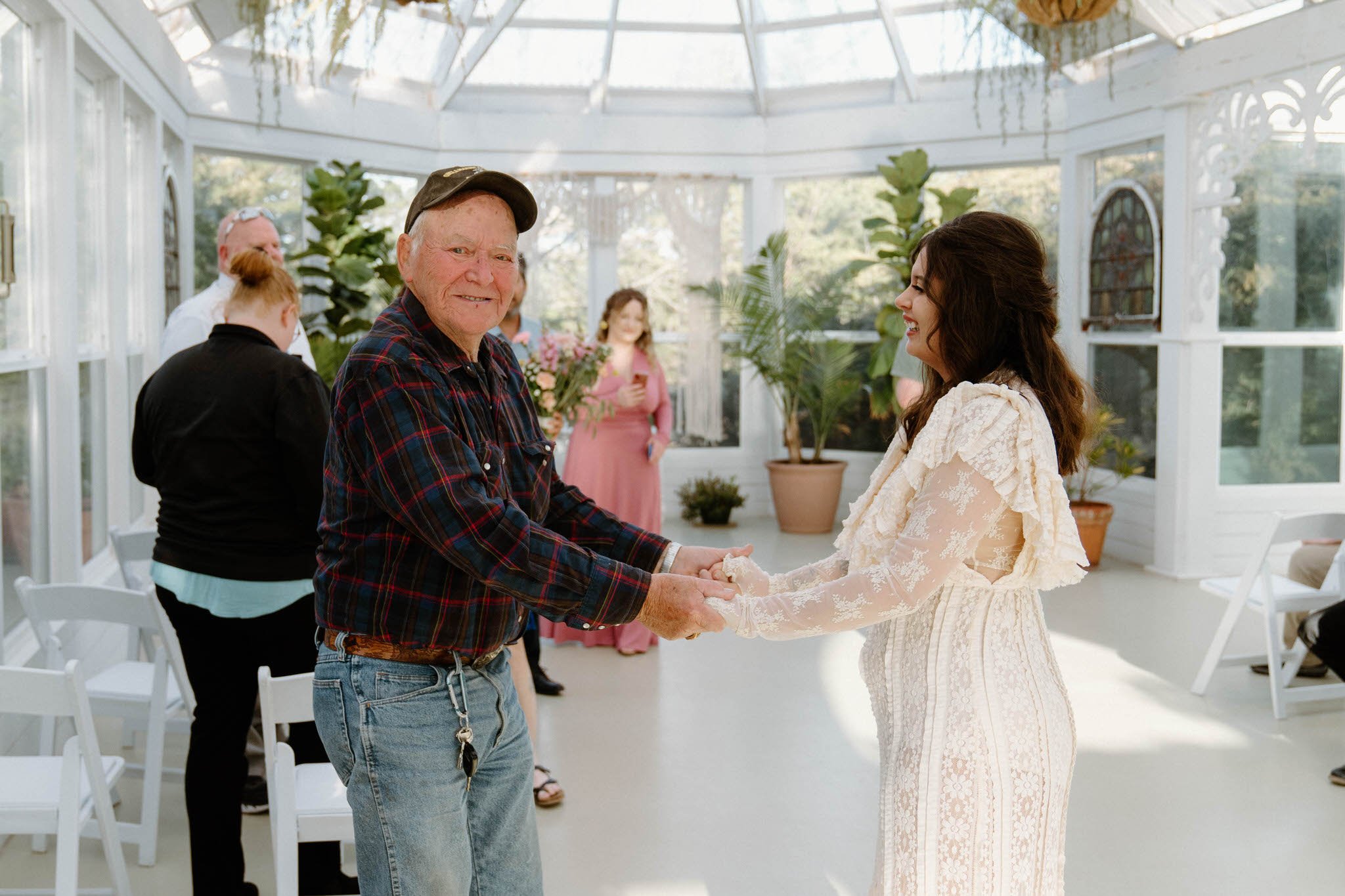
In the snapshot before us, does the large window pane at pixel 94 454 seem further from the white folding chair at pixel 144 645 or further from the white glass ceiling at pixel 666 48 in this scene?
the white glass ceiling at pixel 666 48

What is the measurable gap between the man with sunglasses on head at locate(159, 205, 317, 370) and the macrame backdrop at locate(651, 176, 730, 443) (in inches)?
227

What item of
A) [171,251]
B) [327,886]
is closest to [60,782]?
[327,886]

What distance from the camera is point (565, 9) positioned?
29.7 ft

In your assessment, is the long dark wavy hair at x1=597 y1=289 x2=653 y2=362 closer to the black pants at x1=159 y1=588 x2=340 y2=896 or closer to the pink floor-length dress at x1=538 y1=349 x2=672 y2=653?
the pink floor-length dress at x1=538 y1=349 x2=672 y2=653

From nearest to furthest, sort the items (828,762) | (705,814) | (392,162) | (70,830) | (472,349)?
Answer: (472,349) < (70,830) < (705,814) < (828,762) < (392,162)

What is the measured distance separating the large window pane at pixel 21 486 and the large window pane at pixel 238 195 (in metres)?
3.61

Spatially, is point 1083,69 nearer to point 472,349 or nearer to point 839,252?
point 839,252

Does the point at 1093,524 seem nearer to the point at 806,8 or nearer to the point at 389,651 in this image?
the point at 806,8

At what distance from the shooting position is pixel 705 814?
3805 mm

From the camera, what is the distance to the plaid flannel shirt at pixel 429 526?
1.72 m

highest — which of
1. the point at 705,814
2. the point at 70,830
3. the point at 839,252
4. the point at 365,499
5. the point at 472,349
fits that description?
the point at 839,252

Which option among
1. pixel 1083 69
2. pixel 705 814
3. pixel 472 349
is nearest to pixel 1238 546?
pixel 1083 69

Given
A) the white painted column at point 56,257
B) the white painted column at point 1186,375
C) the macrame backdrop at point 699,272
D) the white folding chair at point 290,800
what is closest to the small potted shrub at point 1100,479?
the white painted column at point 1186,375

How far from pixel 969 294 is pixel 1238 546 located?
6.06 meters
